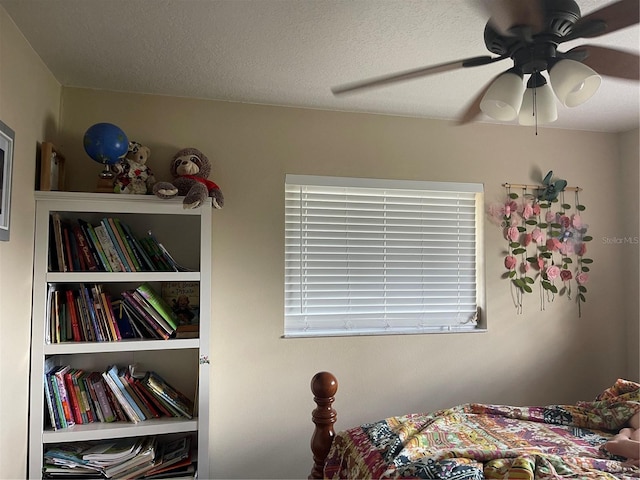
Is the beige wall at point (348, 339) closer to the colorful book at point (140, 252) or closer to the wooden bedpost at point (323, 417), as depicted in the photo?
the colorful book at point (140, 252)

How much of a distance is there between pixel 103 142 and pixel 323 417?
5.19ft

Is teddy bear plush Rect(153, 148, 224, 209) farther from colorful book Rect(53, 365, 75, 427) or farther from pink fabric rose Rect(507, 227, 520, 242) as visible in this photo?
pink fabric rose Rect(507, 227, 520, 242)

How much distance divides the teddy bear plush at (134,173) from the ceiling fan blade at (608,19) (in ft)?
6.26

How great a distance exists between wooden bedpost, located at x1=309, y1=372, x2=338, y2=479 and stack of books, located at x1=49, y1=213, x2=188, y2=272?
101cm

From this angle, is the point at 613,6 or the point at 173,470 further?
the point at 173,470

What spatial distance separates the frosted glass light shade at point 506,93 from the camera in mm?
1521

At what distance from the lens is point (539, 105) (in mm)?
1614

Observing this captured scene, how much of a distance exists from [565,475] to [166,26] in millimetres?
2168

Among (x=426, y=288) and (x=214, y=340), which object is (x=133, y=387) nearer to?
(x=214, y=340)

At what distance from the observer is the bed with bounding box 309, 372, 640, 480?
1.54m

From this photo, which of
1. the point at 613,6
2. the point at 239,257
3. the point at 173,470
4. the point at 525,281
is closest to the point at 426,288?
the point at 525,281

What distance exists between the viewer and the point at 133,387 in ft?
7.50

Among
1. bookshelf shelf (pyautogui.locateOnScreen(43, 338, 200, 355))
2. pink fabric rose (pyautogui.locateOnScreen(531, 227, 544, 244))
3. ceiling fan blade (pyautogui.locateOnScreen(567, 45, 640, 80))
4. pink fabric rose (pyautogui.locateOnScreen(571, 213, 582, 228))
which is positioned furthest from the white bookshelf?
pink fabric rose (pyautogui.locateOnScreen(571, 213, 582, 228))

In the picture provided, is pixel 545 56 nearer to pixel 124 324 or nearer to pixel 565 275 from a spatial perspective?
pixel 565 275
